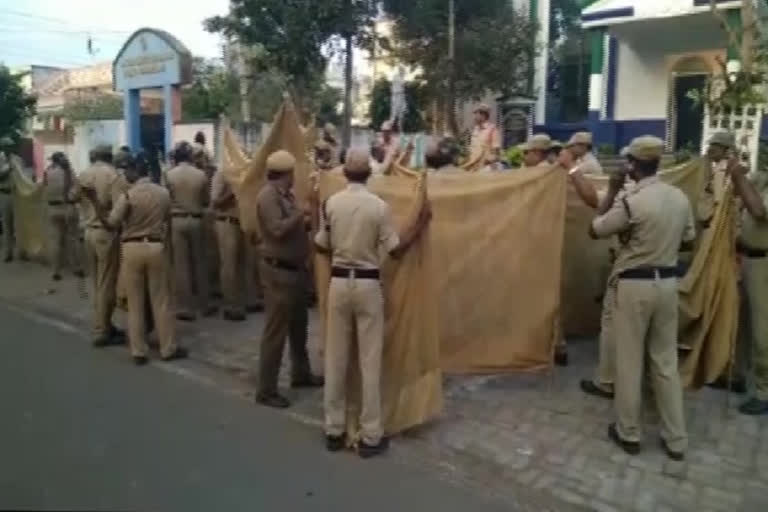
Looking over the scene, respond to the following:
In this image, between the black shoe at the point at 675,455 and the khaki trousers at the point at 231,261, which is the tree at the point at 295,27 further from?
the black shoe at the point at 675,455

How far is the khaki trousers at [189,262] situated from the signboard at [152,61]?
9.01m

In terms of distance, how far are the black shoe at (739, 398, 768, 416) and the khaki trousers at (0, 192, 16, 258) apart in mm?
10472

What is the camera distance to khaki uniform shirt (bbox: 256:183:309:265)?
209 inches

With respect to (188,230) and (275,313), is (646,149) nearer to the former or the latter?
(275,313)

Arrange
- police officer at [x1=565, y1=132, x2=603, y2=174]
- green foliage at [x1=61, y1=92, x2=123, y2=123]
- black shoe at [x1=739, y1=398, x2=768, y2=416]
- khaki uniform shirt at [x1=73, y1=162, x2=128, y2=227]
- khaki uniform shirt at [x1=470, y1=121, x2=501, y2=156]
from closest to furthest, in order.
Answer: black shoe at [x1=739, y1=398, x2=768, y2=416], police officer at [x1=565, y1=132, x2=603, y2=174], khaki uniform shirt at [x1=73, y1=162, x2=128, y2=227], khaki uniform shirt at [x1=470, y1=121, x2=501, y2=156], green foliage at [x1=61, y1=92, x2=123, y2=123]

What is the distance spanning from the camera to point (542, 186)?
18.4 feet

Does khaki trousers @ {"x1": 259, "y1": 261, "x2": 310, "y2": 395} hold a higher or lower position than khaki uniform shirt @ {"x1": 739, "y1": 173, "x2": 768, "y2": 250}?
lower

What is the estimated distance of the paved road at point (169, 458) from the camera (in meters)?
3.97

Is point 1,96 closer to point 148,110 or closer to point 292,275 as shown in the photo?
point 148,110

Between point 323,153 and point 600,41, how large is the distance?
11962 mm

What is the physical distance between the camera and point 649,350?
4.59 m

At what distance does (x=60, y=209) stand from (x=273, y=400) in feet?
20.0

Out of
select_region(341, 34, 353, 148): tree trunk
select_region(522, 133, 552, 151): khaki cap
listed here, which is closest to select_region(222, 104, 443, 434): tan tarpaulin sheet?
select_region(522, 133, 552, 151): khaki cap

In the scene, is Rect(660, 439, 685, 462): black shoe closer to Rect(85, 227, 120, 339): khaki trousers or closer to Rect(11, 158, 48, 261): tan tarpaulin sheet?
Rect(85, 227, 120, 339): khaki trousers
